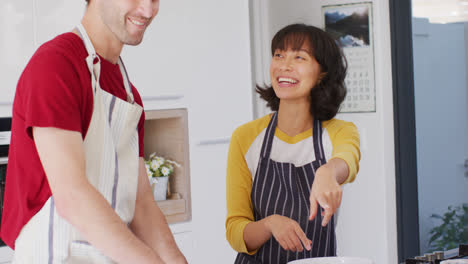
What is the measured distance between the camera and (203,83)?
8.93ft

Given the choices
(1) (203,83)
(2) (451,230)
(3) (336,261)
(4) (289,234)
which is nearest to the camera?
(3) (336,261)

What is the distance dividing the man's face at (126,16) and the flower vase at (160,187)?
5.29ft

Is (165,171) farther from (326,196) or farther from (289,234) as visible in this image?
(326,196)

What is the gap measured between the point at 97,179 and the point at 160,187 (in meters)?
1.62

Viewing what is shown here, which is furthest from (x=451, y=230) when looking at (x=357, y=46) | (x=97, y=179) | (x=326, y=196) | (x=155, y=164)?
(x=97, y=179)

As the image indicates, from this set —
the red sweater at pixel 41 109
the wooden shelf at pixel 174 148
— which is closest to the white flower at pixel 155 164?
the wooden shelf at pixel 174 148

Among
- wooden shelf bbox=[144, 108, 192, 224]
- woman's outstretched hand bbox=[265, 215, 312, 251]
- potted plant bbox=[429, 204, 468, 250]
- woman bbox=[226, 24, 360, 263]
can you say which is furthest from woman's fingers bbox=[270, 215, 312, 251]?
potted plant bbox=[429, 204, 468, 250]

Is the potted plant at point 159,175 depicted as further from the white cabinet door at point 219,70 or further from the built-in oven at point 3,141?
the built-in oven at point 3,141

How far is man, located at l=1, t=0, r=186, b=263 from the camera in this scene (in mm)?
898

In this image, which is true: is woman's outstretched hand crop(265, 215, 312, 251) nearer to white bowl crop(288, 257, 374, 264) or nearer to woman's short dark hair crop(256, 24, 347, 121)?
white bowl crop(288, 257, 374, 264)

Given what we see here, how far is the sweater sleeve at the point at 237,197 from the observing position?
162 cm

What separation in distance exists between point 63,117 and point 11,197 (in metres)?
0.22

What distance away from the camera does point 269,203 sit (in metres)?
1.70

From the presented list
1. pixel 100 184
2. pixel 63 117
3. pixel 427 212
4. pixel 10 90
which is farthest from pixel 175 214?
pixel 63 117
